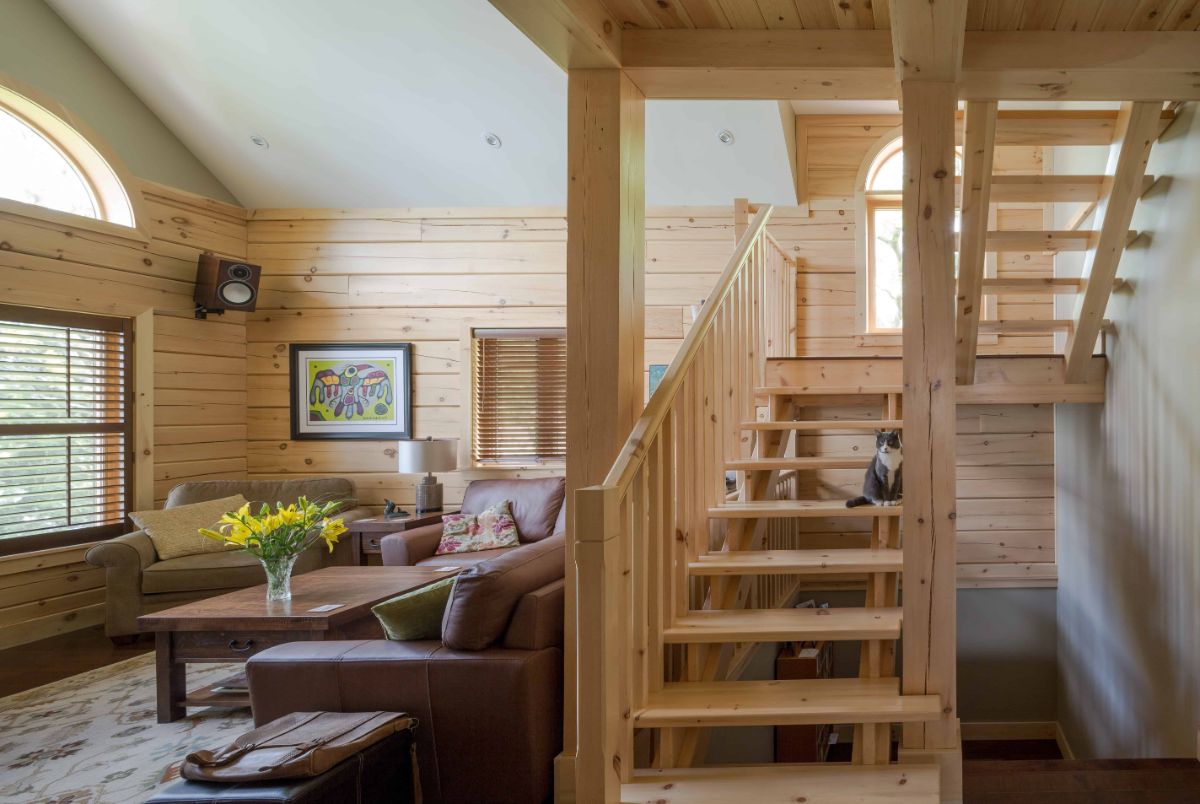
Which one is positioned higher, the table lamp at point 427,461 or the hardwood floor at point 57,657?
the table lamp at point 427,461

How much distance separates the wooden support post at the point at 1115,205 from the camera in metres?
3.34

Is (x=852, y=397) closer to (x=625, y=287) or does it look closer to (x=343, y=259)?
(x=625, y=287)

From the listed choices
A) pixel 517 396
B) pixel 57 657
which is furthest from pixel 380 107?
pixel 57 657

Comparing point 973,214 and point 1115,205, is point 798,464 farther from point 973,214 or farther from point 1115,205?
point 1115,205

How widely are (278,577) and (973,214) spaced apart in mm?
3313

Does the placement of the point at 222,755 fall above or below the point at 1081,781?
above

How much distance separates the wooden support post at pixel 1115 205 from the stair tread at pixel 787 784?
233cm

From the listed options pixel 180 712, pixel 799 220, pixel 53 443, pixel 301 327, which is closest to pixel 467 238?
pixel 301 327

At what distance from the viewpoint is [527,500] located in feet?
19.5

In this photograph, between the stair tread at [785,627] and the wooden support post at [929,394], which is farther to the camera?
the stair tread at [785,627]

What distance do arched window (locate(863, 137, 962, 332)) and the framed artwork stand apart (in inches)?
135

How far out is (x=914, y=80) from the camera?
9.02 feet

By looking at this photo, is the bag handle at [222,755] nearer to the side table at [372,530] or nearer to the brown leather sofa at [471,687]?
the brown leather sofa at [471,687]

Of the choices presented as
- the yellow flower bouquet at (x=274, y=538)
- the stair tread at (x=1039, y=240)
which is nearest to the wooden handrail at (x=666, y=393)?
the stair tread at (x=1039, y=240)
